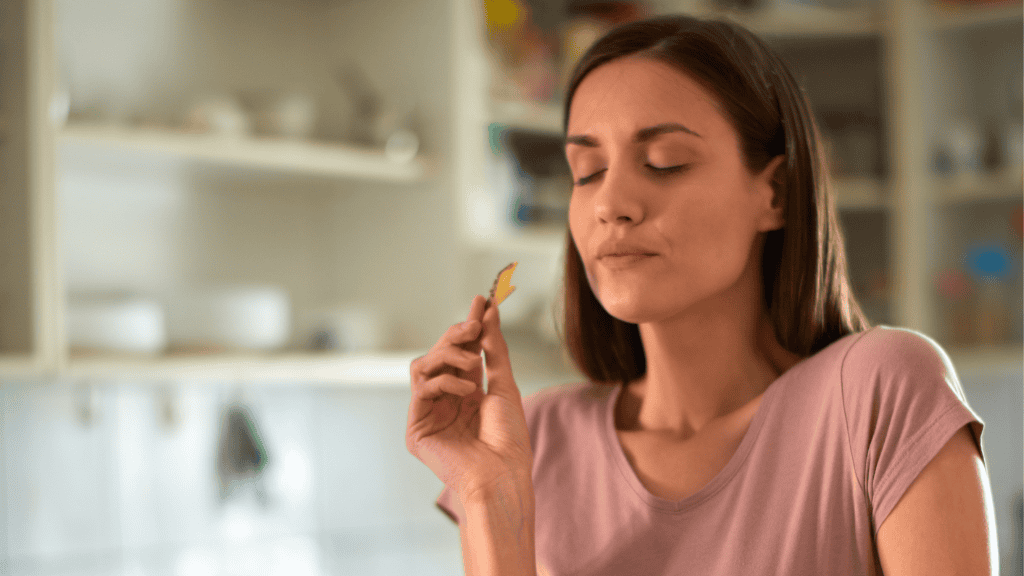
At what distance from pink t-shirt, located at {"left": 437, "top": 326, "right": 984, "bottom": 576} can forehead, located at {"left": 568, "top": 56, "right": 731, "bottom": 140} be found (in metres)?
0.22

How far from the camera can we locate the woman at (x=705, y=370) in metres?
0.68

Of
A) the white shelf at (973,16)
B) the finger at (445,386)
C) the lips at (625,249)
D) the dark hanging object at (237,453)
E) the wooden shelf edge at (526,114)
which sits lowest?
the dark hanging object at (237,453)

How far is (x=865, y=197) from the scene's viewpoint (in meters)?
2.23

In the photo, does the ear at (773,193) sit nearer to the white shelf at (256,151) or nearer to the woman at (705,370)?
the woman at (705,370)

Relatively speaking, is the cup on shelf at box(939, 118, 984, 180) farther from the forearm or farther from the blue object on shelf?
the forearm

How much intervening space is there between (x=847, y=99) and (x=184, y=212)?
5.78ft

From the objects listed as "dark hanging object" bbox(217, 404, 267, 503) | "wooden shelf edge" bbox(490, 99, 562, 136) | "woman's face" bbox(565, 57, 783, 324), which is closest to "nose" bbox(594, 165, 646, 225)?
"woman's face" bbox(565, 57, 783, 324)

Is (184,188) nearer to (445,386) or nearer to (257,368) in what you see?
(257,368)

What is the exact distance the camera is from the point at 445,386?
775 mm

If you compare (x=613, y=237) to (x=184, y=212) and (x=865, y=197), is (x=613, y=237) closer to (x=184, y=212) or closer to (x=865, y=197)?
(x=184, y=212)

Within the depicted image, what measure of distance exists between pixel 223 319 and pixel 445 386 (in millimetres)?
943

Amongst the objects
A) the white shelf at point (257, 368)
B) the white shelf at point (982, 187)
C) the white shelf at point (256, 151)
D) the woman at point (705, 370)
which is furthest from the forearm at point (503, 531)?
the white shelf at point (982, 187)

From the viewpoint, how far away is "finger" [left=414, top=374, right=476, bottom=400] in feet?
2.54

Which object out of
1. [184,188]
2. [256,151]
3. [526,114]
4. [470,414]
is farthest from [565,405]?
[184,188]
